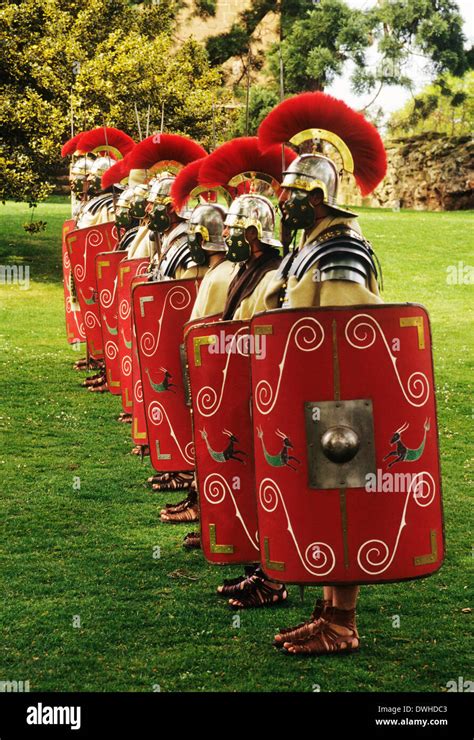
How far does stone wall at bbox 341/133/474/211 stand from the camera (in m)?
30.1

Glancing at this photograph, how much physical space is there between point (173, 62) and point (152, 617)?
18479 millimetres

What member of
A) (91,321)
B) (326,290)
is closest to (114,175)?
(91,321)

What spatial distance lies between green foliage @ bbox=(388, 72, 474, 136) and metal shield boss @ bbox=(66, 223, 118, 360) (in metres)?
19.7

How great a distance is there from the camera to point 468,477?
9.13 meters

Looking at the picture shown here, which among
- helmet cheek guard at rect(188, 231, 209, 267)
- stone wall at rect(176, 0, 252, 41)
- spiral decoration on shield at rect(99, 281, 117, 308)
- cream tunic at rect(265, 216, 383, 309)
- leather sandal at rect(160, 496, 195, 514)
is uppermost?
stone wall at rect(176, 0, 252, 41)

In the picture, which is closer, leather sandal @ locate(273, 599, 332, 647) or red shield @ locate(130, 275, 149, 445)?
leather sandal @ locate(273, 599, 332, 647)

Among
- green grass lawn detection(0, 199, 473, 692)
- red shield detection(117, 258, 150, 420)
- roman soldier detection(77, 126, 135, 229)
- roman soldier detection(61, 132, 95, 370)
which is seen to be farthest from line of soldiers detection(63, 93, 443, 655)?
roman soldier detection(61, 132, 95, 370)

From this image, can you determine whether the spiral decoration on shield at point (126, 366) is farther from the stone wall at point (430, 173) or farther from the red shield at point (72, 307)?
the stone wall at point (430, 173)

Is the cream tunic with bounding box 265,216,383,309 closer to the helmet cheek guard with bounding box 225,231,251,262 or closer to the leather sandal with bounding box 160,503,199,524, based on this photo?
the helmet cheek guard with bounding box 225,231,251,262

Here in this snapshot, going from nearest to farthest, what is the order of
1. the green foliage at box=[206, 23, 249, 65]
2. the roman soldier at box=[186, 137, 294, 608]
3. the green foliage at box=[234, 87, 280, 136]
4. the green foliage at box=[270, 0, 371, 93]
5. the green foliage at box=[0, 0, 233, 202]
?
the roman soldier at box=[186, 137, 294, 608]
the green foliage at box=[0, 0, 233, 202]
the green foliage at box=[234, 87, 280, 136]
the green foliage at box=[270, 0, 371, 93]
the green foliage at box=[206, 23, 249, 65]

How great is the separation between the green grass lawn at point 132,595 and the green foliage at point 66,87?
308 inches

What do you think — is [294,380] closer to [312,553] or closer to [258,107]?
[312,553]

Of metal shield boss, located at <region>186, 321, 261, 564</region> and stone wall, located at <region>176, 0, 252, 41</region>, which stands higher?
stone wall, located at <region>176, 0, 252, 41</region>

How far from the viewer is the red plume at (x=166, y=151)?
28.6 feet
